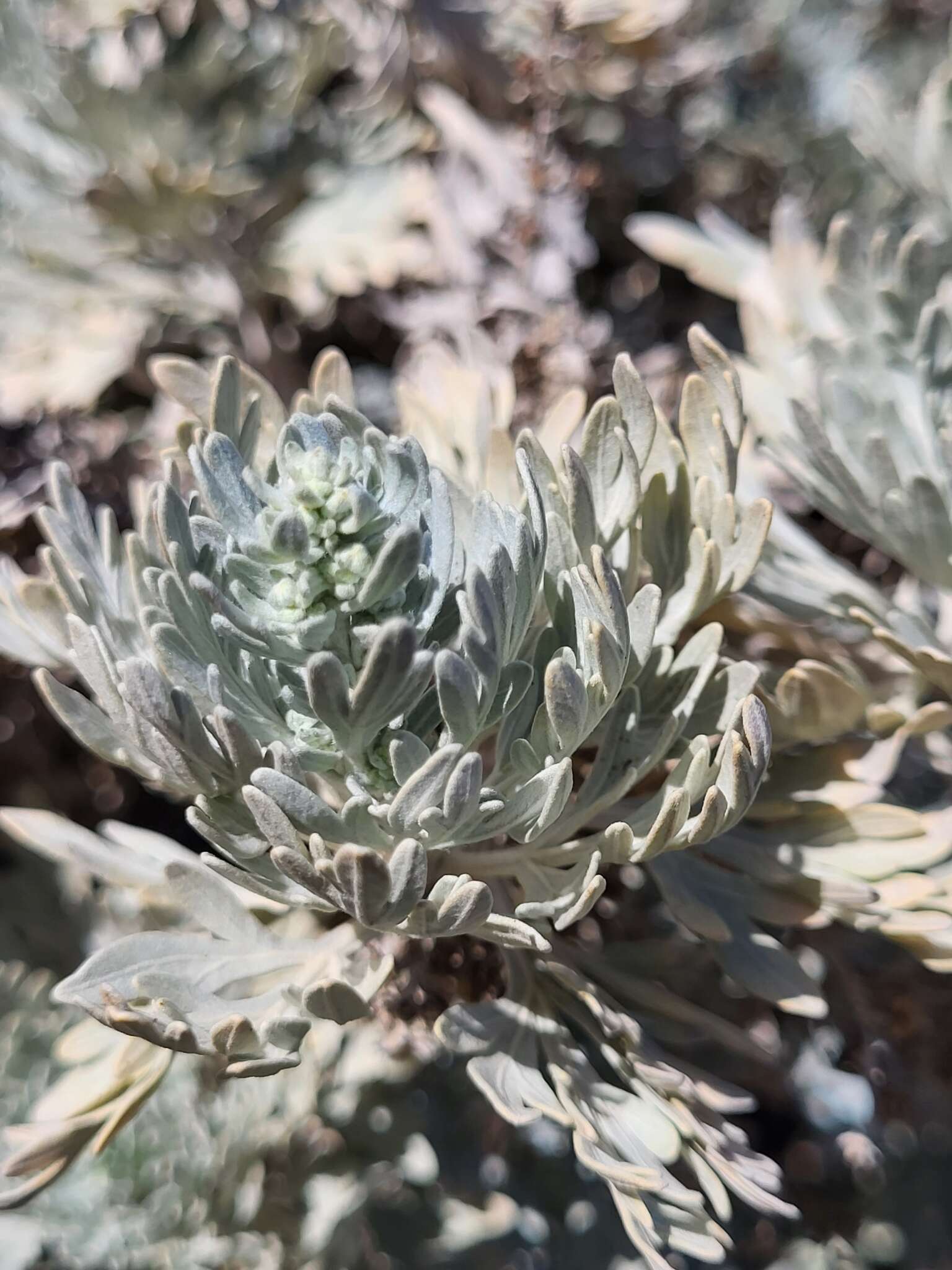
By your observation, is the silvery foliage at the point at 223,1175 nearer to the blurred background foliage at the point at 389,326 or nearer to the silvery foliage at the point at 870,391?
the blurred background foliage at the point at 389,326

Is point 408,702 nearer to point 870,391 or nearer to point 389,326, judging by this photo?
point 870,391

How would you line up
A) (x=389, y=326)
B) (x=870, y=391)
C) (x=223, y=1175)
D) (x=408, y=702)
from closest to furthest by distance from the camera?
(x=408, y=702) → (x=870, y=391) → (x=223, y=1175) → (x=389, y=326)

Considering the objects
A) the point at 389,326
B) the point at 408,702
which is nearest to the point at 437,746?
the point at 408,702

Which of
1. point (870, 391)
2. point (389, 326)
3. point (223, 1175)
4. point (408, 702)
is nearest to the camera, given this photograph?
point (408, 702)

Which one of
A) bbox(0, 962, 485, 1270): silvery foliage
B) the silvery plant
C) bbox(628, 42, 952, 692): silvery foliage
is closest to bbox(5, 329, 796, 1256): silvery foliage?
the silvery plant

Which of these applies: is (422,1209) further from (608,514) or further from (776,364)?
(776,364)

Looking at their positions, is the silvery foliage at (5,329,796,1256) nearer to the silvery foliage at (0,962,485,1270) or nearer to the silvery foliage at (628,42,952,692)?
the silvery foliage at (628,42,952,692)

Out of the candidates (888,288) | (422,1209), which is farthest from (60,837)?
(888,288)
